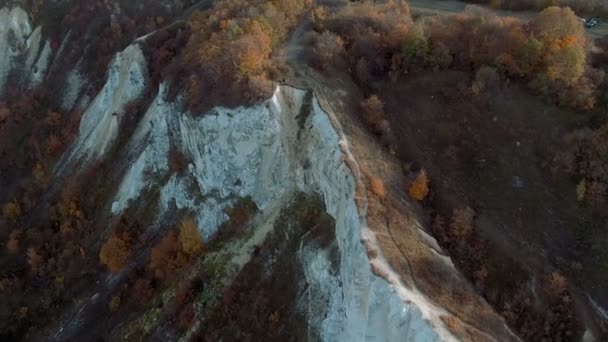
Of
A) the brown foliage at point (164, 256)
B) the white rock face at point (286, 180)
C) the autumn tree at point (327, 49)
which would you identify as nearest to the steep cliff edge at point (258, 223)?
the white rock face at point (286, 180)

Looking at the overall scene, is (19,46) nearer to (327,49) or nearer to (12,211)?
(12,211)

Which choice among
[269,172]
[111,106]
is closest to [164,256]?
[269,172]

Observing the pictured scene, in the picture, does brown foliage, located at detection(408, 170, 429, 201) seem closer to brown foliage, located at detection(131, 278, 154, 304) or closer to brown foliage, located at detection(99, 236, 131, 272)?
brown foliage, located at detection(131, 278, 154, 304)

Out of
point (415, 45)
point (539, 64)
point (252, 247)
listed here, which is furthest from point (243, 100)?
point (539, 64)

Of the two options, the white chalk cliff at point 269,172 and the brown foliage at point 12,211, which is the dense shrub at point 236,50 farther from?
the brown foliage at point 12,211

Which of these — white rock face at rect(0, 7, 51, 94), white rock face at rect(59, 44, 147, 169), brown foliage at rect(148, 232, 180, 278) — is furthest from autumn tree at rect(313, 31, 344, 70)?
white rock face at rect(0, 7, 51, 94)

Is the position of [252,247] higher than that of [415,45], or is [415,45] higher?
[415,45]

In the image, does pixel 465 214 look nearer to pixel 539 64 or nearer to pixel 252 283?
pixel 539 64
